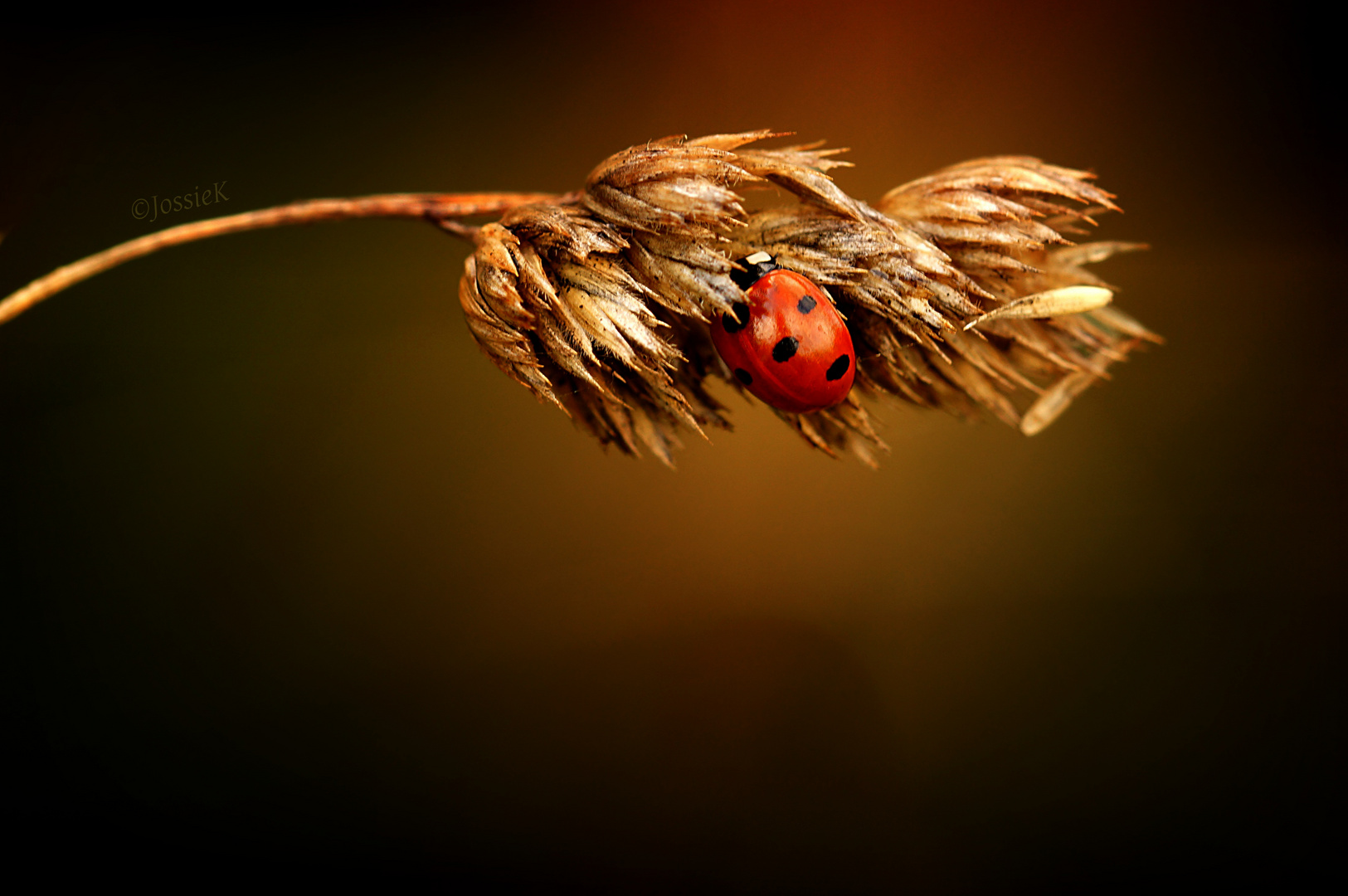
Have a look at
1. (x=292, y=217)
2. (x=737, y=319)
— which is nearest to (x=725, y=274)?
(x=737, y=319)

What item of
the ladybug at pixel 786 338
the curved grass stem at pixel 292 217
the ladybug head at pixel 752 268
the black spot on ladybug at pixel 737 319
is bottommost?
the ladybug at pixel 786 338

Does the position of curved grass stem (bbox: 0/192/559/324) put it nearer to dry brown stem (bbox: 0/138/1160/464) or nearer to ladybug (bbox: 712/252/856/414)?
dry brown stem (bbox: 0/138/1160/464)

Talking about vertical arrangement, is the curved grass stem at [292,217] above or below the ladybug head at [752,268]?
above

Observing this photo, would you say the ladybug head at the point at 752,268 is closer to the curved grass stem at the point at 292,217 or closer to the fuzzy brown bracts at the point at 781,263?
the fuzzy brown bracts at the point at 781,263

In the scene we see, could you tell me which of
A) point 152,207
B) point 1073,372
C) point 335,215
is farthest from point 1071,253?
point 152,207

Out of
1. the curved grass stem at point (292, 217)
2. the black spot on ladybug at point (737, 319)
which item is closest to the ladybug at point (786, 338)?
the black spot on ladybug at point (737, 319)

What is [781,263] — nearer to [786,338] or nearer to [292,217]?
[786,338]

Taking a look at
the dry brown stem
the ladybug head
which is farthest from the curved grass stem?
the ladybug head
